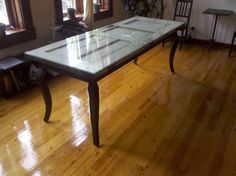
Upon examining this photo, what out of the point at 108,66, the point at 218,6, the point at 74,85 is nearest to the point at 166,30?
the point at 108,66

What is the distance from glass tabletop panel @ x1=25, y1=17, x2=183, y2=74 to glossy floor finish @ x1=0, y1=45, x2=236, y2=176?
713 mm

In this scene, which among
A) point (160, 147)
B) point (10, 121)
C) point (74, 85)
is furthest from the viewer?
point (74, 85)

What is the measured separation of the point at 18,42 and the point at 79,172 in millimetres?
1824

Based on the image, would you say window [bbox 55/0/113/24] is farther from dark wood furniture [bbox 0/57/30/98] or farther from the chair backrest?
the chair backrest

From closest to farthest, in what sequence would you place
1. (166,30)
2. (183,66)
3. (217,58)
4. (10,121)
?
(10,121)
(166,30)
(183,66)
(217,58)

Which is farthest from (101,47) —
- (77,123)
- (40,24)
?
(40,24)

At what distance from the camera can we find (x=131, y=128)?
82.3 inches

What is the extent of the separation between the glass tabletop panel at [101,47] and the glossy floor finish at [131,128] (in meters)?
0.71

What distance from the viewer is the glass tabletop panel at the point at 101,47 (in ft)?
5.32

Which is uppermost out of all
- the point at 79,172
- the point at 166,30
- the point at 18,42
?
the point at 166,30

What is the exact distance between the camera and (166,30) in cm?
240

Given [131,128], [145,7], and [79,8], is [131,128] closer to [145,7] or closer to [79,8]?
[79,8]

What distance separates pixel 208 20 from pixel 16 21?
3250 mm

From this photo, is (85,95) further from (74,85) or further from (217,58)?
(217,58)
